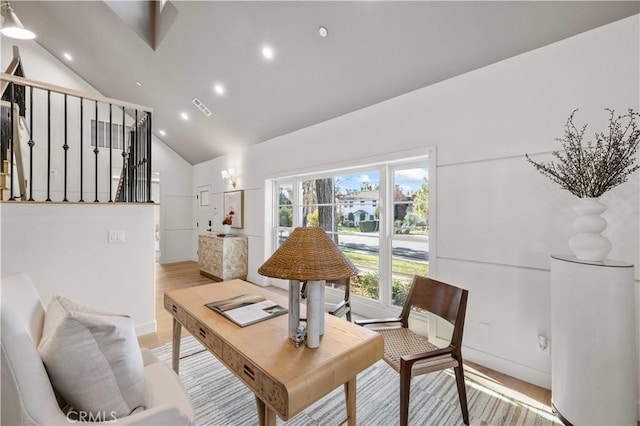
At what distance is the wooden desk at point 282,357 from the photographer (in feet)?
3.48

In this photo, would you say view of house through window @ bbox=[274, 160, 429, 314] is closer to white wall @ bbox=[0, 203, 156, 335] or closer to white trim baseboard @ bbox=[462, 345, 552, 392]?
white trim baseboard @ bbox=[462, 345, 552, 392]

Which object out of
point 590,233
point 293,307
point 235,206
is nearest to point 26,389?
point 293,307

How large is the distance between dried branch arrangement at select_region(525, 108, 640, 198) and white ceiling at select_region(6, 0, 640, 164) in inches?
27.3

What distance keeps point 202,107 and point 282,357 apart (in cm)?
458

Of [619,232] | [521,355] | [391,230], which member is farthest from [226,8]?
[521,355]

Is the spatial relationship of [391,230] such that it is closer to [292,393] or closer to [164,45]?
[292,393]

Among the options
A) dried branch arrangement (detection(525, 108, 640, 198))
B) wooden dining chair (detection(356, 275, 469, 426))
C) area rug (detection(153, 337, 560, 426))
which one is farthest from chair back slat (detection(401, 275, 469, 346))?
dried branch arrangement (detection(525, 108, 640, 198))

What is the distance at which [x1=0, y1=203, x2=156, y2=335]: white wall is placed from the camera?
2.33m

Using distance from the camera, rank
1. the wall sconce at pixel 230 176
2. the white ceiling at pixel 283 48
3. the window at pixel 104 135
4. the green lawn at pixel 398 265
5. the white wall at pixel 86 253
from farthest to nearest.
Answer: the window at pixel 104 135, the wall sconce at pixel 230 176, the green lawn at pixel 398 265, the white wall at pixel 86 253, the white ceiling at pixel 283 48

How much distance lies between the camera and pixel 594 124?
1.89 meters

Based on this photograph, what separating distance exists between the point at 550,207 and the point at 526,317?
0.86 meters

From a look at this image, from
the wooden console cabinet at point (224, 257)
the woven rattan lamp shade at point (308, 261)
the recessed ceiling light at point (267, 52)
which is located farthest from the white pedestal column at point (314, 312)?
the wooden console cabinet at point (224, 257)

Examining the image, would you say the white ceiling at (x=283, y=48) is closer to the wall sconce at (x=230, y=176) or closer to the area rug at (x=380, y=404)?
the wall sconce at (x=230, y=176)

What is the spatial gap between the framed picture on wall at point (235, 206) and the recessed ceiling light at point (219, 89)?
1.84 metres
